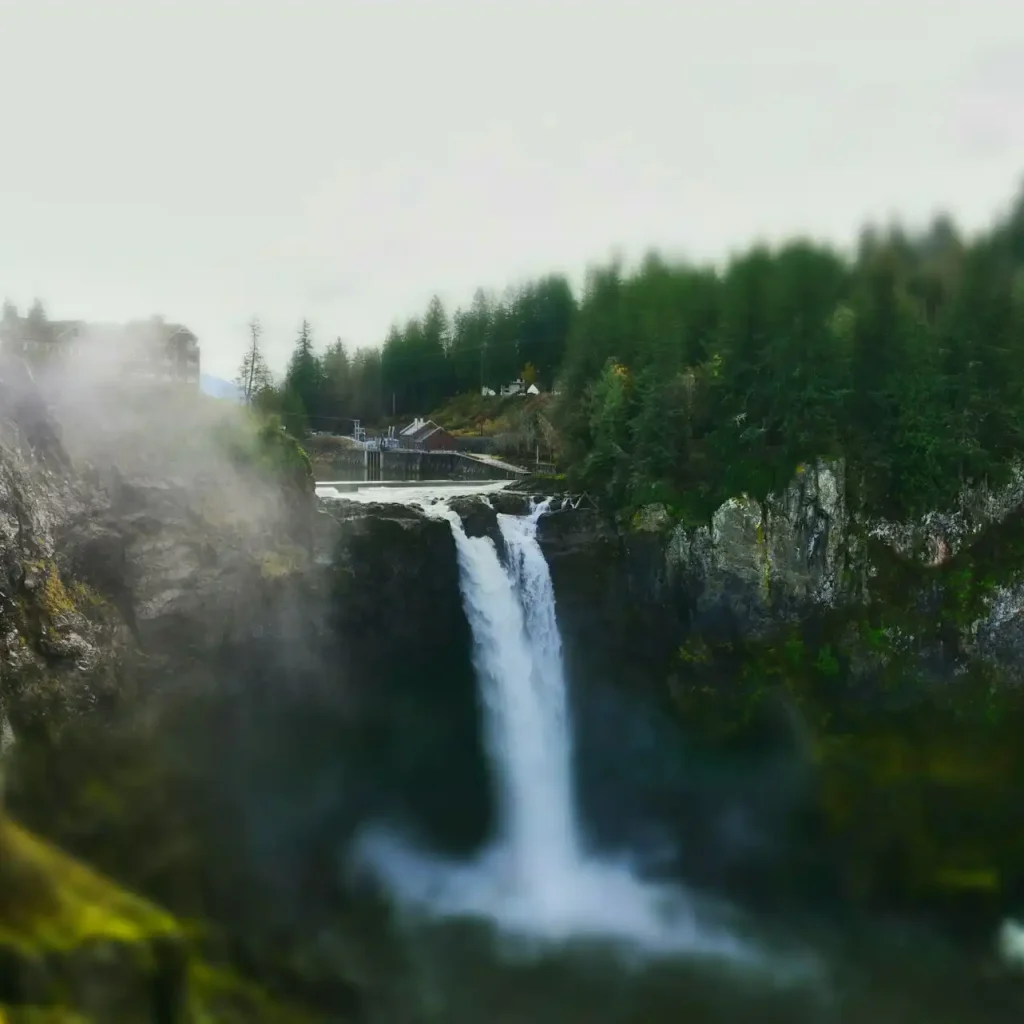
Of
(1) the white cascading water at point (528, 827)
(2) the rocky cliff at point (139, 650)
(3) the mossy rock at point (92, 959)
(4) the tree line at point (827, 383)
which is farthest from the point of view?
(4) the tree line at point (827, 383)

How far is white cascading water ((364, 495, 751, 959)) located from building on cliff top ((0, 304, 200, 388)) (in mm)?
9375

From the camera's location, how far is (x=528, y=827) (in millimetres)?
23953

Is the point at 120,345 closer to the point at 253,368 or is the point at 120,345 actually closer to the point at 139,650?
the point at 139,650

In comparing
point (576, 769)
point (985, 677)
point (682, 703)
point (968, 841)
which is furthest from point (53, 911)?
point (985, 677)

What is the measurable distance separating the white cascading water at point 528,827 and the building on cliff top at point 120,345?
937cm

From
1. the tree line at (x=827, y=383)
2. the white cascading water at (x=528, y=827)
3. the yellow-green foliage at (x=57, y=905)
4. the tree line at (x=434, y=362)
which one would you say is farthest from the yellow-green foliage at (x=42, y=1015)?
the tree line at (x=434, y=362)

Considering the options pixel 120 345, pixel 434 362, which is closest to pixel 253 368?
pixel 434 362

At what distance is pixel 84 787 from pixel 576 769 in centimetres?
1314

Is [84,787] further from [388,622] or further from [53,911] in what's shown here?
[388,622]

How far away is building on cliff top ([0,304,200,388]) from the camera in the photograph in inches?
936

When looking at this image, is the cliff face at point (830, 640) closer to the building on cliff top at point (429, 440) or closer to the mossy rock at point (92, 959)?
the mossy rock at point (92, 959)

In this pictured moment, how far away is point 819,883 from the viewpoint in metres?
22.6

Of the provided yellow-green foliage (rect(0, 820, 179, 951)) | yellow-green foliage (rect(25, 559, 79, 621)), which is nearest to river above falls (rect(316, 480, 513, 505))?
yellow-green foliage (rect(25, 559, 79, 621))

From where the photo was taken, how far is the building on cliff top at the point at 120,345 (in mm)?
23781
